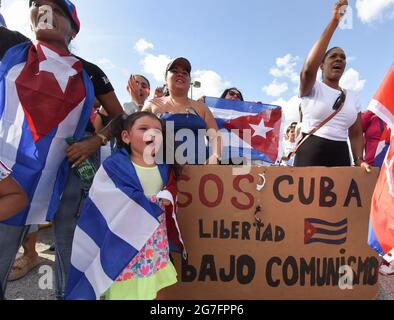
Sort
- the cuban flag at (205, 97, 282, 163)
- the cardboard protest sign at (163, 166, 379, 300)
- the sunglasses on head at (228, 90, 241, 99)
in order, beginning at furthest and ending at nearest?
the sunglasses on head at (228, 90, 241, 99) → the cuban flag at (205, 97, 282, 163) → the cardboard protest sign at (163, 166, 379, 300)

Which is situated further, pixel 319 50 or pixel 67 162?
pixel 319 50

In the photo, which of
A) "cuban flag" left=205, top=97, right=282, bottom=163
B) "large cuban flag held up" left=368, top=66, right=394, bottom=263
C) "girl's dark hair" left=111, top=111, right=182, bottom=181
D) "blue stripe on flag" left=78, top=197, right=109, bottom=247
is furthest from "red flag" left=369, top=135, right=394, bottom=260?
"cuban flag" left=205, top=97, right=282, bottom=163

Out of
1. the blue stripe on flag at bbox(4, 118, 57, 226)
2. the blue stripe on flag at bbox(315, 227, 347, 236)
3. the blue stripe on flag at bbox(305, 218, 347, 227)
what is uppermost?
the blue stripe on flag at bbox(4, 118, 57, 226)

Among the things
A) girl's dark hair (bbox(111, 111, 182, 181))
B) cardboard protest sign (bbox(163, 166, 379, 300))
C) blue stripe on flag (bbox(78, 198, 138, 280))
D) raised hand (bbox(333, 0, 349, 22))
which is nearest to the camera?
blue stripe on flag (bbox(78, 198, 138, 280))

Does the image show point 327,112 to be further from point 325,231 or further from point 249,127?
point 249,127

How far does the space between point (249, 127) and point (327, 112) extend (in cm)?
191

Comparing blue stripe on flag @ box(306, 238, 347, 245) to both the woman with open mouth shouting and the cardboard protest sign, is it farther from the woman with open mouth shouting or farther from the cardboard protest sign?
the woman with open mouth shouting

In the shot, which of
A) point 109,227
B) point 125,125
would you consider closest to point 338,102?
point 125,125

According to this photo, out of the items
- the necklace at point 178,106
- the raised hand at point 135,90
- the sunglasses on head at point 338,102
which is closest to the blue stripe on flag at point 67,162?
the necklace at point 178,106

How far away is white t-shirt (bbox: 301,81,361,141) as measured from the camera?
2.19 meters

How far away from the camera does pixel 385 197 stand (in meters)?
1.32

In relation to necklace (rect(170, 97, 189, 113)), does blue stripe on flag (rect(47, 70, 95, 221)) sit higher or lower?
lower

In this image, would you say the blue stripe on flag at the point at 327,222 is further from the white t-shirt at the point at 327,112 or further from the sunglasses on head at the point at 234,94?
the sunglasses on head at the point at 234,94

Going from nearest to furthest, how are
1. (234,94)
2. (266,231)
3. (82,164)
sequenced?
(82,164) < (266,231) < (234,94)
